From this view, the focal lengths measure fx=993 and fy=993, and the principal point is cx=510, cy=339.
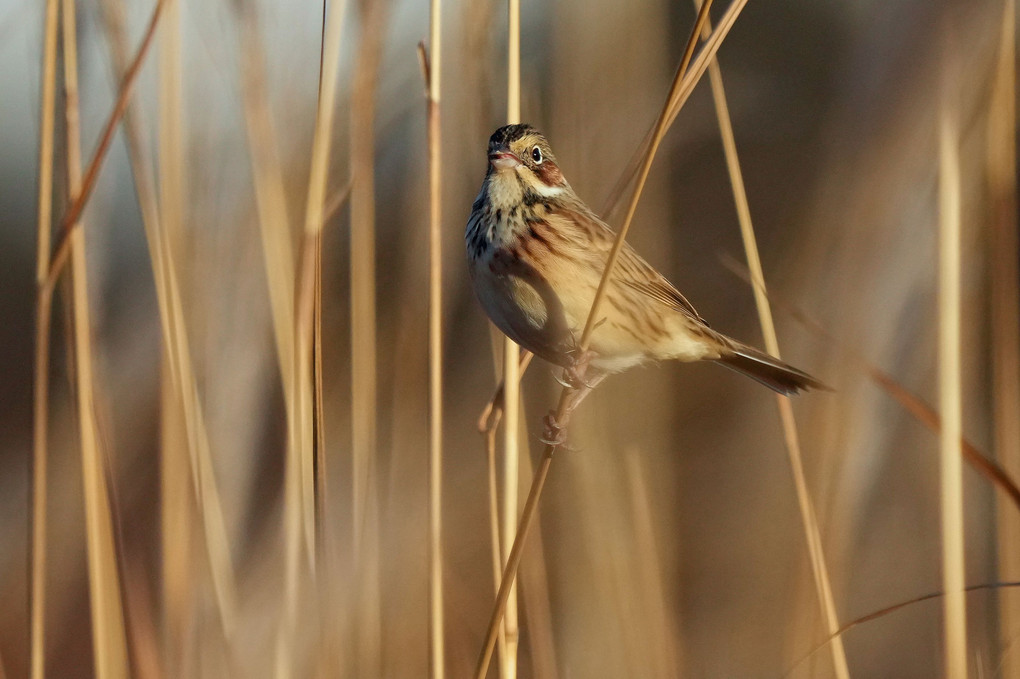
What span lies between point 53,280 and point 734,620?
371 centimetres

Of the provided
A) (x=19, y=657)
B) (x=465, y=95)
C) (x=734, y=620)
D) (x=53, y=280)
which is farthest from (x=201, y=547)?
(x=734, y=620)

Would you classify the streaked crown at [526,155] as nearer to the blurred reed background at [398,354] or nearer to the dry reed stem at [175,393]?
the blurred reed background at [398,354]

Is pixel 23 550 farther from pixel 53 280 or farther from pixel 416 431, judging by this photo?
pixel 53 280

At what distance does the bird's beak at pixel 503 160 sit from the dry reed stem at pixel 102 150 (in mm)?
1019

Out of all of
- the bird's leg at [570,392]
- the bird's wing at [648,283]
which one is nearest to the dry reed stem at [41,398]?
the bird's leg at [570,392]

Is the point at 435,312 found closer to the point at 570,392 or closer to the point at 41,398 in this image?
the point at 570,392

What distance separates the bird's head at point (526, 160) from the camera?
2.75 m

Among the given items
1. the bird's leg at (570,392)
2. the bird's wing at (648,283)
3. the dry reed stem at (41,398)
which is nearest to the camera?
the dry reed stem at (41,398)

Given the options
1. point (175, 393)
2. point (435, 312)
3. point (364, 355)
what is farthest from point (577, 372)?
point (175, 393)

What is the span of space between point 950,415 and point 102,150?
1.62 metres

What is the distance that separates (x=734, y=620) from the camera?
187 inches

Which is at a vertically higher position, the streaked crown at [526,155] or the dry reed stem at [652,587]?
the streaked crown at [526,155]

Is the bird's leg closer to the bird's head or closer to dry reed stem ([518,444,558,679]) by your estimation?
dry reed stem ([518,444,558,679])

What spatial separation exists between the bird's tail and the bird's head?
2.39ft
